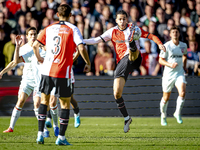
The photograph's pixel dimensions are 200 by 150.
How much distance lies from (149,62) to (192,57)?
4.78ft

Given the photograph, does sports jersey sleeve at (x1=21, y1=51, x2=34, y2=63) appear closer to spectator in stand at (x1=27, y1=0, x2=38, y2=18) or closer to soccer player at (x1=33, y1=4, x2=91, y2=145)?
soccer player at (x1=33, y1=4, x2=91, y2=145)

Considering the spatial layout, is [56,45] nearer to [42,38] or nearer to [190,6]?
[42,38]

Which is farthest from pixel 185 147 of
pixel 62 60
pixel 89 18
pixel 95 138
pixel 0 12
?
pixel 0 12

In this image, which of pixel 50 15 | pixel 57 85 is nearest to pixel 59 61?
pixel 57 85

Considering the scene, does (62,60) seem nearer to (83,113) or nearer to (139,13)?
(83,113)

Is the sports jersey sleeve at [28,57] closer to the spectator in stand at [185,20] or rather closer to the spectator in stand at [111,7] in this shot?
the spectator in stand at [111,7]

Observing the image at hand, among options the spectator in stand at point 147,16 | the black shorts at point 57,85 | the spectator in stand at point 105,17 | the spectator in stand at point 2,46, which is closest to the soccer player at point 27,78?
the black shorts at point 57,85

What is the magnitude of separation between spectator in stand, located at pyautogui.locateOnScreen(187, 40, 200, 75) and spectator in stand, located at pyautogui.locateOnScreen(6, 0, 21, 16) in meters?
6.37

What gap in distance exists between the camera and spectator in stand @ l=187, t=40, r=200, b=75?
437 inches

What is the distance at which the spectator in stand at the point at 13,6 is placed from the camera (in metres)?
12.6

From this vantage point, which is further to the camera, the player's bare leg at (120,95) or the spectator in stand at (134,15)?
the spectator in stand at (134,15)

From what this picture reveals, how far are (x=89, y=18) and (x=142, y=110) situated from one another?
3677 millimetres

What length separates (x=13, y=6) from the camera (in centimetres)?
1266

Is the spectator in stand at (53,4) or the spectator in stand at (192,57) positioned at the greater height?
the spectator in stand at (53,4)
